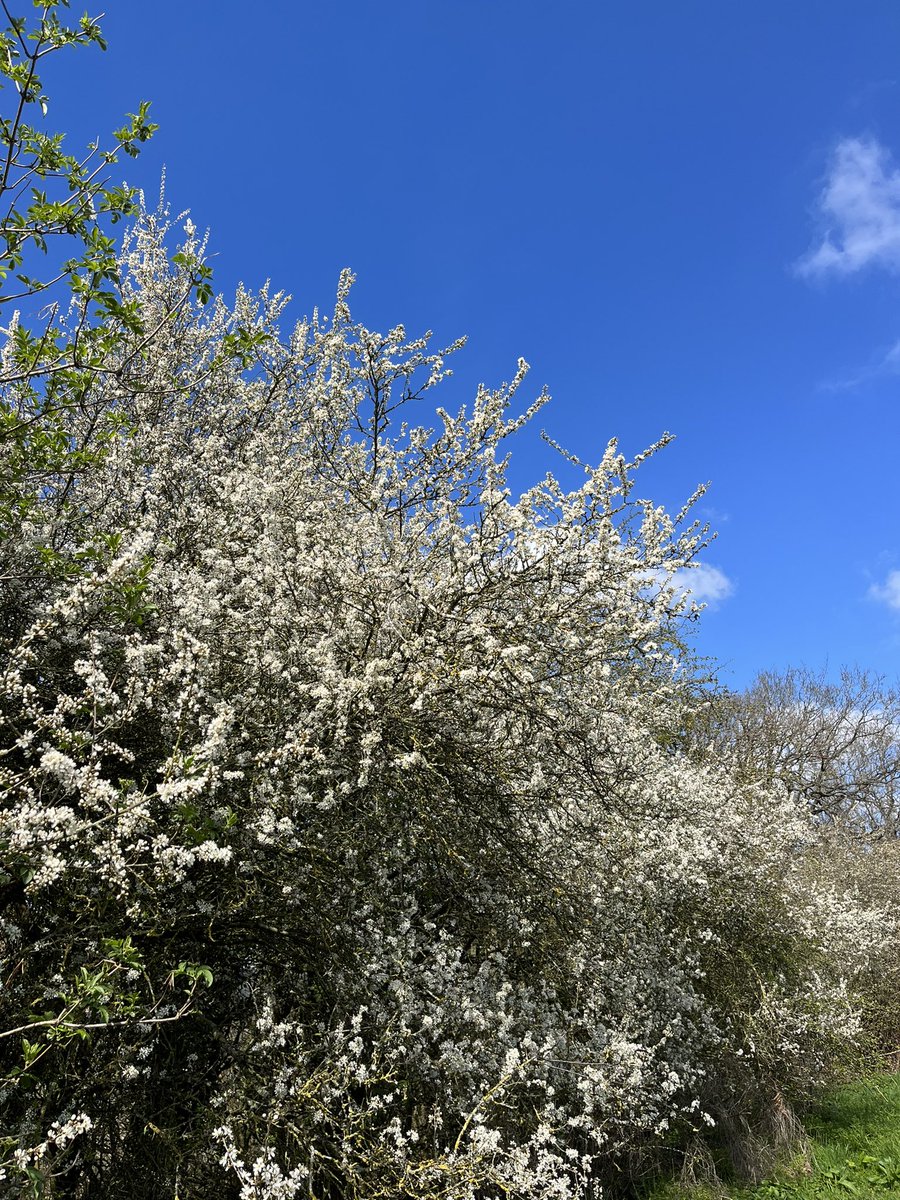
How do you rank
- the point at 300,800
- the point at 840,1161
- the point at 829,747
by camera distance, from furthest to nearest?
the point at 829,747
the point at 840,1161
the point at 300,800

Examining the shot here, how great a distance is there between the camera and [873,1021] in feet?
40.6

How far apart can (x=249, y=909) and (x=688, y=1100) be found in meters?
7.46

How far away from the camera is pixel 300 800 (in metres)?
3.29

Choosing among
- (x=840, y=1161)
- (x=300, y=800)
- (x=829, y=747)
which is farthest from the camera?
(x=829, y=747)

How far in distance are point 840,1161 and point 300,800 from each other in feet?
27.7

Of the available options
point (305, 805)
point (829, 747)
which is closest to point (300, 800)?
point (305, 805)

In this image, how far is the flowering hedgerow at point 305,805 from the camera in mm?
3021

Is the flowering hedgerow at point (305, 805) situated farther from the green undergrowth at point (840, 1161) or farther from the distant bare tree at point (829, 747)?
the distant bare tree at point (829, 747)

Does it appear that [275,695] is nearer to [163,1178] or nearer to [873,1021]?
[163,1178]

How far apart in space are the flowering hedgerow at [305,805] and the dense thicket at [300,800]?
0.03m

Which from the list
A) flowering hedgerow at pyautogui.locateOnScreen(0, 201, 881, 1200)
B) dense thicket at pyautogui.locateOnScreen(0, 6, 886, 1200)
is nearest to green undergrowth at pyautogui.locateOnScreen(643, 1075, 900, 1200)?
flowering hedgerow at pyautogui.locateOnScreen(0, 201, 881, 1200)

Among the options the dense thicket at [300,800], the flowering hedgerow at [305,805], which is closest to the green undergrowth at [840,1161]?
the flowering hedgerow at [305,805]

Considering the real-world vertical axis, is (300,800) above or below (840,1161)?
above

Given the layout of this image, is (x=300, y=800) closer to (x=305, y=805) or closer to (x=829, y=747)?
(x=305, y=805)
